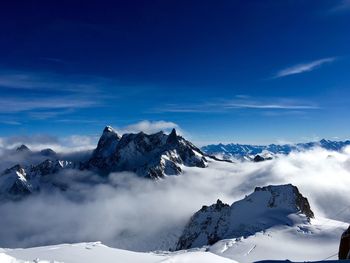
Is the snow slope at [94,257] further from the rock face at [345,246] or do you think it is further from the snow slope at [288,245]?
the snow slope at [288,245]

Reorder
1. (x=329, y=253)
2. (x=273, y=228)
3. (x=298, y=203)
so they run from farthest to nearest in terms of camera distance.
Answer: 1. (x=298, y=203)
2. (x=273, y=228)
3. (x=329, y=253)

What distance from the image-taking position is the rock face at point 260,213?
505 ft

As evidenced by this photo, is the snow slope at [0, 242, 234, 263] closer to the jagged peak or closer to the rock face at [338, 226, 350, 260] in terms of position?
the rock face at [338, 226, 350, 260]

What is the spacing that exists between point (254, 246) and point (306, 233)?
24.2 m

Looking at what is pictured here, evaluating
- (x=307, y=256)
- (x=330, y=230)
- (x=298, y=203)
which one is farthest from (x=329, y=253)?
(x=298, y=203)

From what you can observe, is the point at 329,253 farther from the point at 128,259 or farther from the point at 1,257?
the point at 1,257

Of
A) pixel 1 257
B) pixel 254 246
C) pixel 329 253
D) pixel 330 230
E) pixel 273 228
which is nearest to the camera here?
pixel 1 257

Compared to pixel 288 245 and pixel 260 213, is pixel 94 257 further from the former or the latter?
pixel 260 213

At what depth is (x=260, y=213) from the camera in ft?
545

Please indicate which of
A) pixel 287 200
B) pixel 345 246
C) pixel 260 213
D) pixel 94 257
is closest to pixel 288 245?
pixel 260 213

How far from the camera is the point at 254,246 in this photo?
115125mm

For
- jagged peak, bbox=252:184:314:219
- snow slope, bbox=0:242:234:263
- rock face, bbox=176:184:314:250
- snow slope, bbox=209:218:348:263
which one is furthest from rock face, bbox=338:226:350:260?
jagged peak, bbox=252:184:314:219

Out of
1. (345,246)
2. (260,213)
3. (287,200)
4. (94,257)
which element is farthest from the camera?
(287,200)

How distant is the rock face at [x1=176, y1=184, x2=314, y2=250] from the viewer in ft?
505
